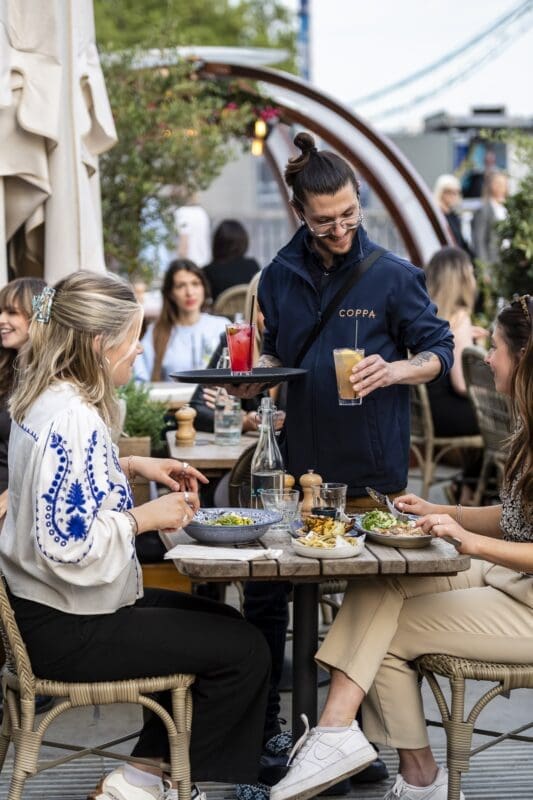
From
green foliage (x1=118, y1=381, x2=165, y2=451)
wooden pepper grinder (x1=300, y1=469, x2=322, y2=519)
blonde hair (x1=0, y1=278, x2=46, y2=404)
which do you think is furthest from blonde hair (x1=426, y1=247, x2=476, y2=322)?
wooden pepper grinder (x1=300, y1=469, x2=322, y2=519)

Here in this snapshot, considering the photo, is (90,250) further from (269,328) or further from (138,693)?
(138,693)

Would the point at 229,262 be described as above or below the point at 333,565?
above

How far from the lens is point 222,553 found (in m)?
2.86

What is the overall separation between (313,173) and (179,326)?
3463 mm

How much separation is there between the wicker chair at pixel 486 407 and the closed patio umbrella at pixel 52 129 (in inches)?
88.5

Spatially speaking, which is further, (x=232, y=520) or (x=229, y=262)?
(x=229, y=262)

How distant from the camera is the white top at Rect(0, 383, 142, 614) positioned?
2.74 metres

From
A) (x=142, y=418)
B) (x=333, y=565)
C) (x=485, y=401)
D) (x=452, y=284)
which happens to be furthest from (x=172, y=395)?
(x=333, y=565)

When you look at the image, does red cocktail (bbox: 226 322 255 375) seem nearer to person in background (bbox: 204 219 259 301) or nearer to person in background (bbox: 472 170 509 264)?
person in background (bbox: 204 219 259 301)

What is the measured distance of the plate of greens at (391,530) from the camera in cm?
295

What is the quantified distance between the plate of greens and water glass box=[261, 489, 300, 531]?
186 millimetres

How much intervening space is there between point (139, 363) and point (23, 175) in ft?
6.04

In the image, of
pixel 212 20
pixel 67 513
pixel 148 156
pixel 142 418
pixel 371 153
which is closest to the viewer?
pixel 67 513

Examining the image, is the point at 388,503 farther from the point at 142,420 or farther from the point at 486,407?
the point at 486,407
